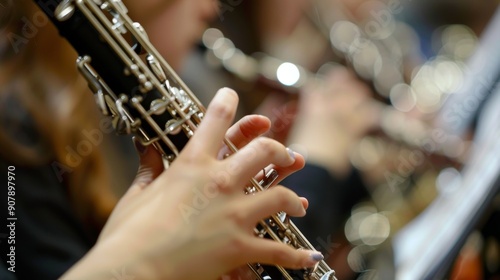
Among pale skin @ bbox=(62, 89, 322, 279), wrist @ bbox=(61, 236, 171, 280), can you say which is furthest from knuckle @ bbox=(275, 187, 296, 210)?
wrist @ bbox=(61, 236, 171, 280)

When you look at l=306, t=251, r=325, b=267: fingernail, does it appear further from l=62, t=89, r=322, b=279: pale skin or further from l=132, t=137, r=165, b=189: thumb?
l=132, t=137, r=165, b=189: thumb

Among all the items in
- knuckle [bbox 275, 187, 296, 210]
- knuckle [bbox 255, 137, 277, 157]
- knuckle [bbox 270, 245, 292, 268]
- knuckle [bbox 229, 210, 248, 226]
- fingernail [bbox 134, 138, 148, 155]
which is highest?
fingernail [bbox 134, 138, 148, 155]

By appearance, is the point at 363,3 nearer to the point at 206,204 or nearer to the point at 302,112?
the point at 302,112

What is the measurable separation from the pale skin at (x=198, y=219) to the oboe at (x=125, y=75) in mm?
49

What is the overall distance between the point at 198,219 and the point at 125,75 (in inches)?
5.6

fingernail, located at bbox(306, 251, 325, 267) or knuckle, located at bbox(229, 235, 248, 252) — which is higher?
knuckle, located at bbox(229, 235, 248, 252)

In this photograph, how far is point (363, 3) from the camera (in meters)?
1.51

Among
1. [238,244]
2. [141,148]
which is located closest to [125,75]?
[141,148]

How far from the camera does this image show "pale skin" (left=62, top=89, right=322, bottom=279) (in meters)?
0.45

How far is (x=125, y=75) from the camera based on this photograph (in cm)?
51

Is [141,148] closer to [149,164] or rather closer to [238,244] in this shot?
[149,164]

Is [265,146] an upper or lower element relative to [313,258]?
upper

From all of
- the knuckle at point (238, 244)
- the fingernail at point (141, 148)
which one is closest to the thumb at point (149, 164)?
the fingernail at point (141, 148)

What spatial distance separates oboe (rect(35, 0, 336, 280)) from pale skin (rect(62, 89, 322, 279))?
49mm
